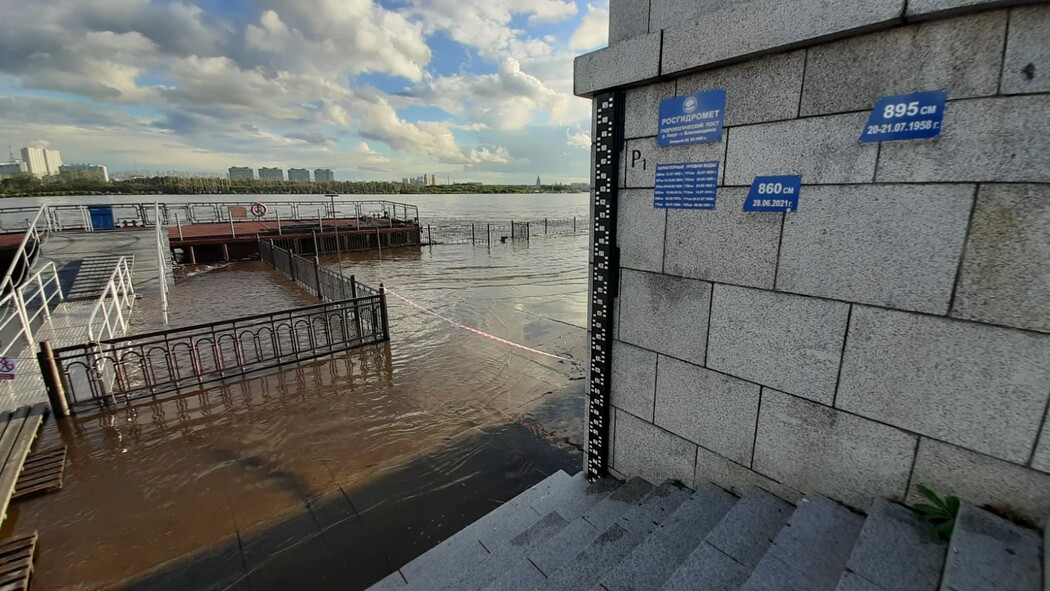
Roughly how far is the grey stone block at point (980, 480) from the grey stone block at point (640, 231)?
2090 mm

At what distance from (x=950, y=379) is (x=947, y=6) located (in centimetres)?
194

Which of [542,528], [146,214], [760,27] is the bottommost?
[542,528]

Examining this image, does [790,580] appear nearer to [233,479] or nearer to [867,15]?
[867,15]

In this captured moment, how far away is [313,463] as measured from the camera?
567cm

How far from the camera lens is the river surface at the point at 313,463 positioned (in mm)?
4250

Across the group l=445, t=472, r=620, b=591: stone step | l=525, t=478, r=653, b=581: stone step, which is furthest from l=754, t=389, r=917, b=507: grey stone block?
l=445, t=472, r=620, b=591: stone step

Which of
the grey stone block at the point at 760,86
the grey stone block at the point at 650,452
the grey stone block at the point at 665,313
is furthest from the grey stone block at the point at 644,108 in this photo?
the grey stone block at the point at 650,452

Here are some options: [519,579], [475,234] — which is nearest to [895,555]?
[519,579]

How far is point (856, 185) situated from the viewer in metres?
2.63

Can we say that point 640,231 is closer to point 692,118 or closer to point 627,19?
point 692,118

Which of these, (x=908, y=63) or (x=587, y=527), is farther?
(x=587, y=527)

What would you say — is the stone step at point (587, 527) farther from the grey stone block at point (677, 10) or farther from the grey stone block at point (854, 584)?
the grey stone block at point (677, 10)

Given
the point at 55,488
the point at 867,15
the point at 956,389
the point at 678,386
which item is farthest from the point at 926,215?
Result: the point at 55,488

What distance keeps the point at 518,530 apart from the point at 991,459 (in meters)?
3.42
